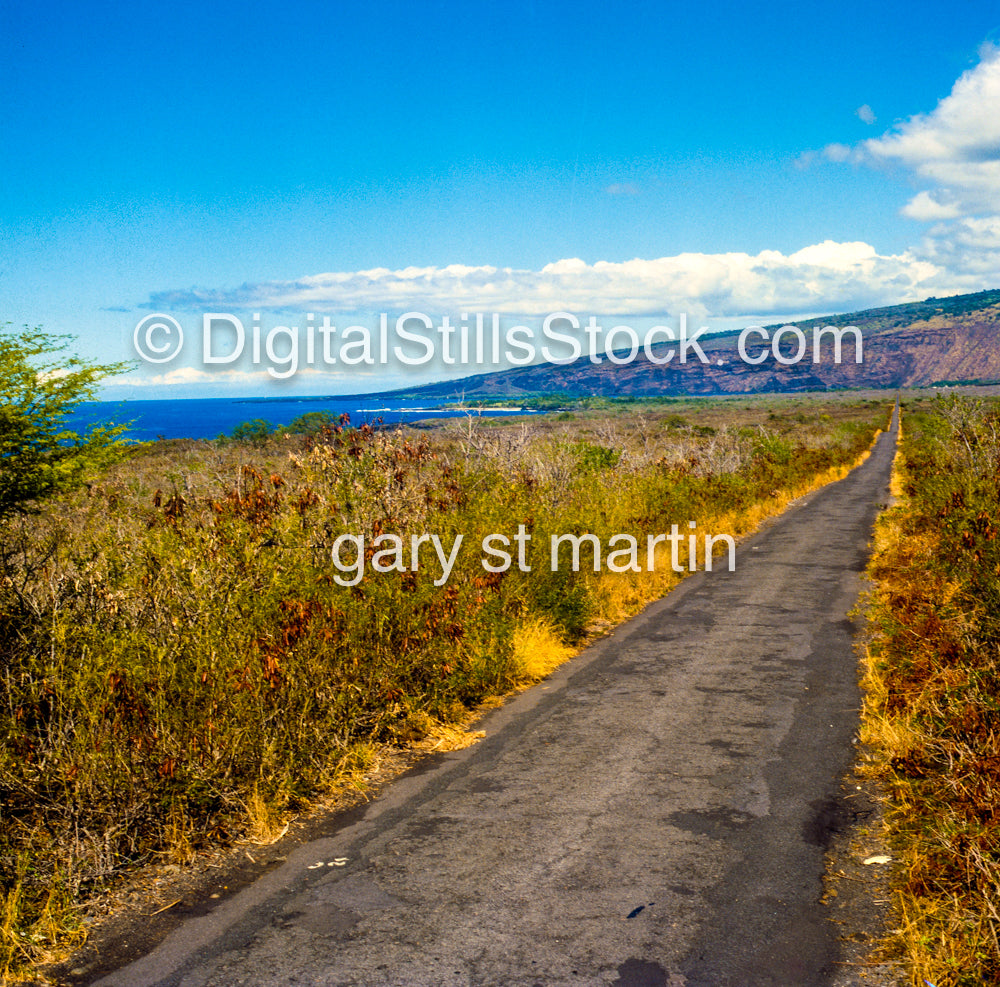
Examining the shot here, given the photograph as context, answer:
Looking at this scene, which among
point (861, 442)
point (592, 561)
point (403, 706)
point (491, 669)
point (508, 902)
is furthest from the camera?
point (861, 442)

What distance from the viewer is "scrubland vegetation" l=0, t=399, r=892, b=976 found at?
14.8ft

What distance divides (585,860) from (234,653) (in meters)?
2.87

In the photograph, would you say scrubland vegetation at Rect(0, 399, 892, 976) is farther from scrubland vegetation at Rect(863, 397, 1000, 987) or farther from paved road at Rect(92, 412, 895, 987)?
scrubland vegetation at Rect(863, 397, 1000, 987)

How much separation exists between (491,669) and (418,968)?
420 cm

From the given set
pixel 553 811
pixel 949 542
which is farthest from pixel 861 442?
pixel 553 811

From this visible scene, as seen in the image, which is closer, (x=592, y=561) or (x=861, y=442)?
(x=592, y=561)

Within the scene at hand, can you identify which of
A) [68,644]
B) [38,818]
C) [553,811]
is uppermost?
[68,644]

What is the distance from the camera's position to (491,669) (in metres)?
7.90

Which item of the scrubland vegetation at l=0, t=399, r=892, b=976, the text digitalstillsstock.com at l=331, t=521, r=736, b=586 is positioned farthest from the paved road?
the text digitalstillsstock.com at l=331, t=521, r=736, b=586

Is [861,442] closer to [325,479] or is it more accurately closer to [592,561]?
[592,561]

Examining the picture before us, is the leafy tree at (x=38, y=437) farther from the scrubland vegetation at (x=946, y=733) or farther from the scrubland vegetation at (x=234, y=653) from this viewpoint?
the scrubland vegetation at (x=946, y=733)

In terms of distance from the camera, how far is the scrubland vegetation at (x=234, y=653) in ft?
14.8

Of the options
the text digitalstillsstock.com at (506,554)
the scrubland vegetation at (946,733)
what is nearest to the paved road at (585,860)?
the scrubland vegetation at (946,733)

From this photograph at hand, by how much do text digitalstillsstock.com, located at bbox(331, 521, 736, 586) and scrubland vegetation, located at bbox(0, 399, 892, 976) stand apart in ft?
0.39
